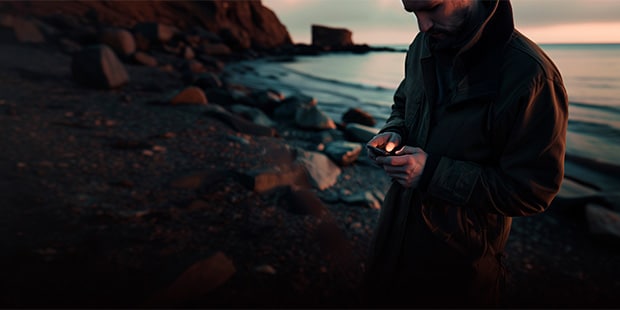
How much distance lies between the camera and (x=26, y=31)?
1148 centimetres

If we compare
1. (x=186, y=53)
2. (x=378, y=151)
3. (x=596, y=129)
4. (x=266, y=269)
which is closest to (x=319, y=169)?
(x=266, y=269)

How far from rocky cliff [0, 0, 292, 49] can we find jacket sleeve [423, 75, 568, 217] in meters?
19.9

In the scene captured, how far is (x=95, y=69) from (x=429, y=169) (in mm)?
8321

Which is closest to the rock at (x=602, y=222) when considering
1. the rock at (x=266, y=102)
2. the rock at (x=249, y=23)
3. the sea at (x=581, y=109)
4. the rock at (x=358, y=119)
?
the sea at (x=581, y=109)

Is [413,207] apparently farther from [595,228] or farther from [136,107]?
[136,107]

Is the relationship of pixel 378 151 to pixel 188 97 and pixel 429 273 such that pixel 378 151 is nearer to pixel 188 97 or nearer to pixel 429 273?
pixel 429 273

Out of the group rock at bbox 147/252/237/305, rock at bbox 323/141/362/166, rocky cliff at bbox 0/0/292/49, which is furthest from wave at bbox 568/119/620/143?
rocky cliff at bbox 0/0/292/49

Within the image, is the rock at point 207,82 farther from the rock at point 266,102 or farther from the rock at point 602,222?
the rock at point 602,222

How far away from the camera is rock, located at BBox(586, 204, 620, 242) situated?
145 inches

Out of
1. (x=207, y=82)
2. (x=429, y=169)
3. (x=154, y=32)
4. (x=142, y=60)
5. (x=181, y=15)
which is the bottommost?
(x=207, y=82)

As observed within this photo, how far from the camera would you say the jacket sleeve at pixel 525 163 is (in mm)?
1076

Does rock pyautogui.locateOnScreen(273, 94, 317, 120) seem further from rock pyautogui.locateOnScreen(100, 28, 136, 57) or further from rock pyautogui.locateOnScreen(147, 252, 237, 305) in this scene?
rock pyautogui.locateOnScreen(100, 28, 136, 57)

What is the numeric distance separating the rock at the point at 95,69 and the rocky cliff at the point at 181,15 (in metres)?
11.0

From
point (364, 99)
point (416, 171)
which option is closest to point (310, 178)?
point (416, 171)
